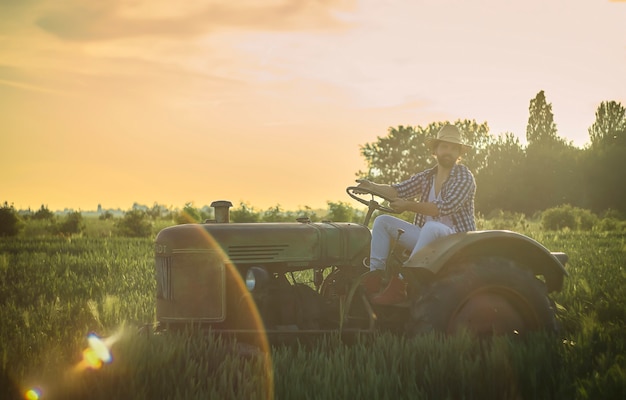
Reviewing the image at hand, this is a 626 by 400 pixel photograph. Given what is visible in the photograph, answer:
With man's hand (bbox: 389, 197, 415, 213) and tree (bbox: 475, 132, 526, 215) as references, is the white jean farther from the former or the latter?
tree (bbox: 475, 132, 526, 215)

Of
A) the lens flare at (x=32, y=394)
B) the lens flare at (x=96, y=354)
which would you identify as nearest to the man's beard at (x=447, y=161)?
the lens flare at (x=96, y=354)

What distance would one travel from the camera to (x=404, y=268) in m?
4.84

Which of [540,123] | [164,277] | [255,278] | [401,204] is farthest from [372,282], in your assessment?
[540,123]

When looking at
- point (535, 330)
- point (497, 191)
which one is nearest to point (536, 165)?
point (497, 191)

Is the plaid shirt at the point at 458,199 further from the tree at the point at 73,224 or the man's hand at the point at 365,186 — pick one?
the tree at the point at 73,224

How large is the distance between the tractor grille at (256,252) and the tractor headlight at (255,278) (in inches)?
6.0

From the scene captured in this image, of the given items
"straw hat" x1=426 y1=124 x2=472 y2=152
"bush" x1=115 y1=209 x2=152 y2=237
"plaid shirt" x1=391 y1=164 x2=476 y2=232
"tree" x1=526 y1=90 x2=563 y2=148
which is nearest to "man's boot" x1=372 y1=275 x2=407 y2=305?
"plaid shirt" x1=391 y1=164 x2=476 y2=232

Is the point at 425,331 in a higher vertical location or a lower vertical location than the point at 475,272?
lower

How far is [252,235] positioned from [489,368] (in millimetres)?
A: 1969

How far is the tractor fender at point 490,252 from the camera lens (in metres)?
4.71

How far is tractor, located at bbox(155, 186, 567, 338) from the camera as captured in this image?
4785mm

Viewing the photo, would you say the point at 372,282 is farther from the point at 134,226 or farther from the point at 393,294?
the point at 134,226

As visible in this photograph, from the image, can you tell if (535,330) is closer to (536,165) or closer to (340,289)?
(340,289)

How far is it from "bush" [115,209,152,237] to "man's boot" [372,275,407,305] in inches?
770
